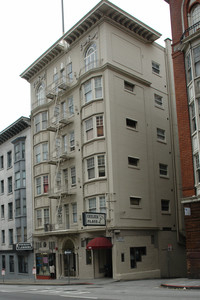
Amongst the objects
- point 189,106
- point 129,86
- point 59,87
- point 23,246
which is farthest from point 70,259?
point 189,106

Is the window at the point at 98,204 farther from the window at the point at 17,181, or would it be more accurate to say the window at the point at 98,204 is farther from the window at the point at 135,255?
the window at the point at 17,181

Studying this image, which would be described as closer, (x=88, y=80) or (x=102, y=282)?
(x=102, y=282)

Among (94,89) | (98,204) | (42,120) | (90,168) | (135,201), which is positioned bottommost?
(98,204)

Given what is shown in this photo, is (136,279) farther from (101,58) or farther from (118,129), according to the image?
(101,58)

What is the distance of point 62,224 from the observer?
37.1 meters

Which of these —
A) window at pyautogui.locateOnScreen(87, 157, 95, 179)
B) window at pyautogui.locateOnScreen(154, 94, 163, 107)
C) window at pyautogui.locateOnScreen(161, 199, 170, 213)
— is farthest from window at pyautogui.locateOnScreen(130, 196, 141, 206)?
window at pyautogui.locateOnScreen(154, 94, 163, 107)

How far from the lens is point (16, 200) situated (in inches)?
1795

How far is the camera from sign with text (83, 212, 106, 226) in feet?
95.2

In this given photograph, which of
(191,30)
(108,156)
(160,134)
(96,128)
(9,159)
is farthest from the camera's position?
(9,159)

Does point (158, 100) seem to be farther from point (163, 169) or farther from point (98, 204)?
point (98, 204)

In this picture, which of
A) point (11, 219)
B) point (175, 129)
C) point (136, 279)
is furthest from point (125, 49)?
A: point (11, 219)

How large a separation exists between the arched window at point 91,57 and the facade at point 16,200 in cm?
1116

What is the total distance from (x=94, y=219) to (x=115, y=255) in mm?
3642

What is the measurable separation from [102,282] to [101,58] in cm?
1840
